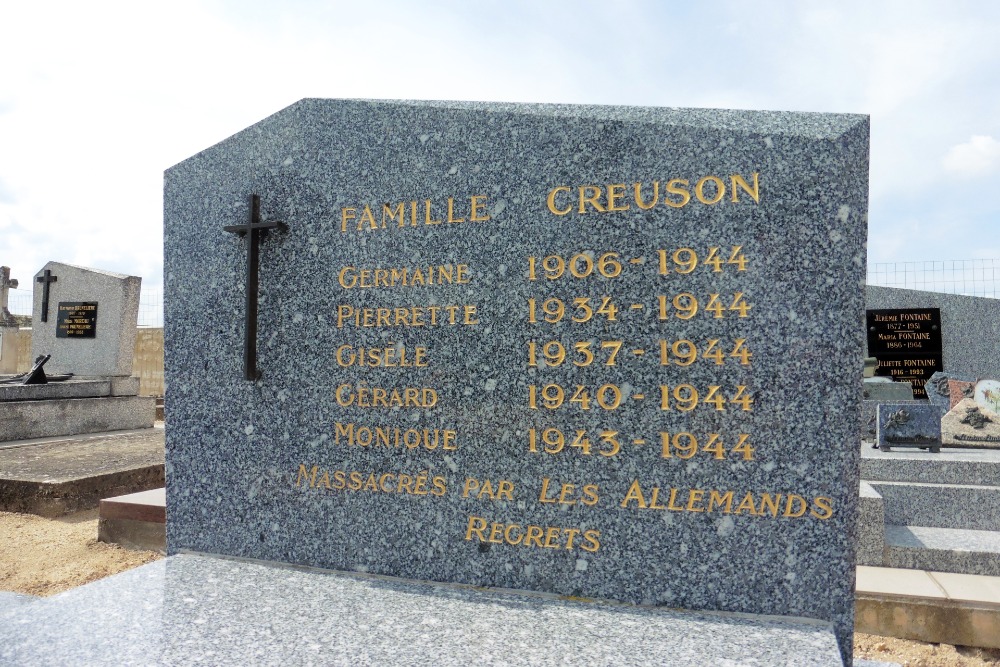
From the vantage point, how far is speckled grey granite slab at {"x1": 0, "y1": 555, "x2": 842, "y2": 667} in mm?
1867

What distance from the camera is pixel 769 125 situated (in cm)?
223

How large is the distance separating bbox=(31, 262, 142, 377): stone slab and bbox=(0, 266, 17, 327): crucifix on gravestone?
18.8 ft

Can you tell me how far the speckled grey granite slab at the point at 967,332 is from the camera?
30.3ft

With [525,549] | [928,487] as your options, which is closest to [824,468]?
[525,549]

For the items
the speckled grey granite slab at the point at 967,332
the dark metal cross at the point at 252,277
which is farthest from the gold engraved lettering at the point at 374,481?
the speckled grey granite slab at the point at 967,332

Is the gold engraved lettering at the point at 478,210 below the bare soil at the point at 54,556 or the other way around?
the other way around

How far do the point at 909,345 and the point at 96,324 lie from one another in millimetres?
11444

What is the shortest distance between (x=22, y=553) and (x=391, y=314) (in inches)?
145

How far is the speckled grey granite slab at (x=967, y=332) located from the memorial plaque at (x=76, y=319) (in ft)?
35.8

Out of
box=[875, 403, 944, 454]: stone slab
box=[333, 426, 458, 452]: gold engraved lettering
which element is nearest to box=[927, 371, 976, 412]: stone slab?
box=[875, 403, 944, 454]: stone slab

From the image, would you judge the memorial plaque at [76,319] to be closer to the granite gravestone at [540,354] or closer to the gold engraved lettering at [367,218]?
the granite gravestone at [540,354]

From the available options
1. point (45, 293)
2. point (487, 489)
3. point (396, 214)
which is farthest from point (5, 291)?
point (487, 489)

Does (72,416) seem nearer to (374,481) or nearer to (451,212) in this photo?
(374,481)

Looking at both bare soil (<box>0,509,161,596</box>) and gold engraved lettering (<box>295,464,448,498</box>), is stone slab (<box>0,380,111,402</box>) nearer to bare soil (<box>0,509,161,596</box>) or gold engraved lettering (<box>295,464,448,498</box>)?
bare soil (<box>0,509,161,596</box>)
